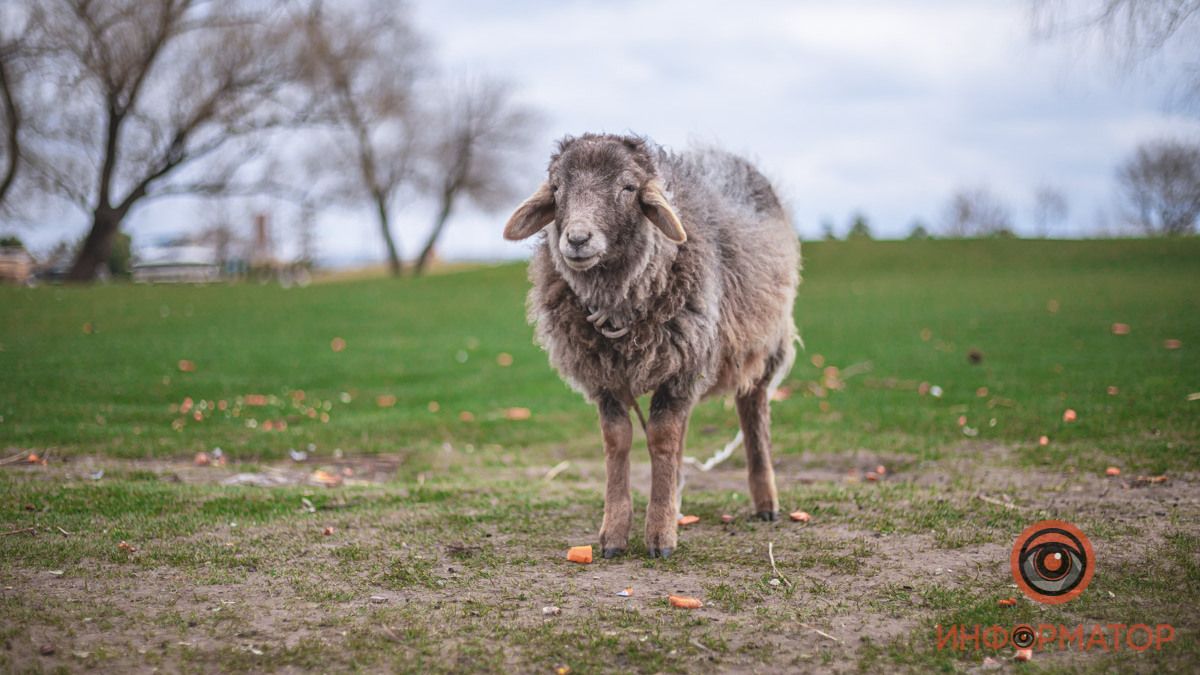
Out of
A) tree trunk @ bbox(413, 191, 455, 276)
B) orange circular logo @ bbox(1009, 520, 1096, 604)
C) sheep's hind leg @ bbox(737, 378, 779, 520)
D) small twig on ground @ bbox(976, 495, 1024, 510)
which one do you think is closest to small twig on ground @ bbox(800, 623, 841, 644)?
orange circular logo @ bbox(1009, 520, 1096, 604)

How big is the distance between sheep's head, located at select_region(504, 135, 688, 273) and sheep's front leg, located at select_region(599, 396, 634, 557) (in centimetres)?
95

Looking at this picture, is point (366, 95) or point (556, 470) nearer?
point (556, 470)

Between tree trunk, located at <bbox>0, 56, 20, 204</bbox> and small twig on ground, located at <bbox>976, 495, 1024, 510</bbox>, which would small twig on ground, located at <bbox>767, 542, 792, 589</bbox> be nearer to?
small twig on ground, located at <bbox>976, 495, 1024, 510</bbox>

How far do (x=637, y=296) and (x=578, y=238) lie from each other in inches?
26.3

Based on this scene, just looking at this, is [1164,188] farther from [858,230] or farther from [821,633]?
[821,633]

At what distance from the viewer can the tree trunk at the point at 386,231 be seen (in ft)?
147

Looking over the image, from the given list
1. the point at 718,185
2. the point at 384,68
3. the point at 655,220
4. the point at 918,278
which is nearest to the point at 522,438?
the point at 718,185

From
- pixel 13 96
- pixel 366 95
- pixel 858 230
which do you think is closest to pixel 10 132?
pixel 13 96

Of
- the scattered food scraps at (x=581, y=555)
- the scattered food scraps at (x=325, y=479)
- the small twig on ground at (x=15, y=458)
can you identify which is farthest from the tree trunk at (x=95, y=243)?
the scattered food scraps at (x=581, y=555)

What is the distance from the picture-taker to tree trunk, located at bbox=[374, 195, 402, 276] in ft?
147

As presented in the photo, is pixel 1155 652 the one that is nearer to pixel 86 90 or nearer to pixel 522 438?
pixel 522 438

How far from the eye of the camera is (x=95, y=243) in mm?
28906

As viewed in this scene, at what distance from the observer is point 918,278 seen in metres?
31.4

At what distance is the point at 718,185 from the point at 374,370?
8.98 m
